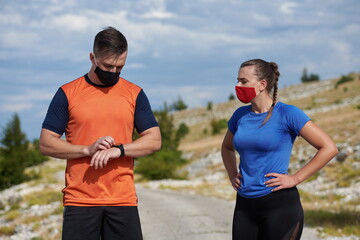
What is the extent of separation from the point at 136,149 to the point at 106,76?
23.7 inches

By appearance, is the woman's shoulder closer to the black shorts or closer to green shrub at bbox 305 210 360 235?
the black shorts

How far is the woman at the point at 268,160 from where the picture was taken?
4.12 m

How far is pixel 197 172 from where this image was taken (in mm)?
33000

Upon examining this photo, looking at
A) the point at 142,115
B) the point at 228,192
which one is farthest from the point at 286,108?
the point at 228,192

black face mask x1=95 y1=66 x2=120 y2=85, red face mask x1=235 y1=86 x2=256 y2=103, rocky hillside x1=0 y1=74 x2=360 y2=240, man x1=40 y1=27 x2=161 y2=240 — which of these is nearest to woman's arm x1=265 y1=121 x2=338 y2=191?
red face mask x1=235 y1=86 x2=256 y2=103

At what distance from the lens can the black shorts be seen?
3947 millimetres

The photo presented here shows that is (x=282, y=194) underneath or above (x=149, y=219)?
above

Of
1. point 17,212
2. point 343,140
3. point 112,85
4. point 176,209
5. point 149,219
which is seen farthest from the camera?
point 343,140

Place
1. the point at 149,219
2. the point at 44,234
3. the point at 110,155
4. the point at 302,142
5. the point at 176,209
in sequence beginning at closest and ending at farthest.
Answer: the point at 110,155 < the point at 44,234 < the point at 149,219 < the point at 176,209 < the point at 302,142

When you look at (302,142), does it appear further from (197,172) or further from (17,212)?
(17,212)

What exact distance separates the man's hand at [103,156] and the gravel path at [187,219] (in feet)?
22.3

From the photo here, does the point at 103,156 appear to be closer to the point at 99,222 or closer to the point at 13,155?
the point at 99,222

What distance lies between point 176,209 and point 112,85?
11.2 m

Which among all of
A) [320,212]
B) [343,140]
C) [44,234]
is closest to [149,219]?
[44,234]
